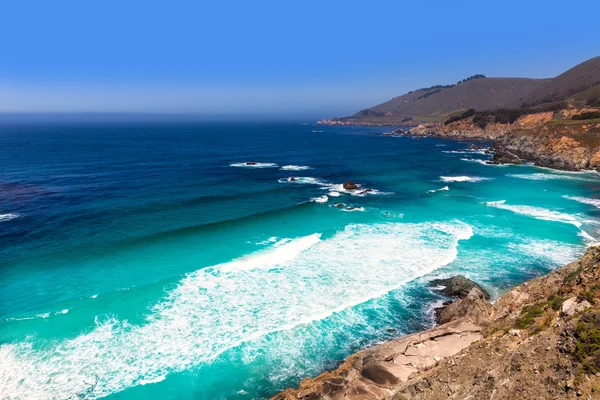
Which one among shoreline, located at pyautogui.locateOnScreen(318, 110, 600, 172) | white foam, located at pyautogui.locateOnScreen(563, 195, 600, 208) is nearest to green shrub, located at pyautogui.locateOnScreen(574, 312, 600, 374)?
white foam, located at pyautogui.locateOnScreen(563, 195, 600, 208)

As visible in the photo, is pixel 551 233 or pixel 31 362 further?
pixel 551 233

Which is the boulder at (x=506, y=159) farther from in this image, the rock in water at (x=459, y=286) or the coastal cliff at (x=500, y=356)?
the coastal cliff at (x=500, y=356)

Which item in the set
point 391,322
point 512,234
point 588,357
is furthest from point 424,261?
point 588,357

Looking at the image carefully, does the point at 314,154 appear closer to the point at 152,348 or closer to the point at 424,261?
the point at 424,261

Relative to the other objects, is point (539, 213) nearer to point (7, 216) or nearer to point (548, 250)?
point (548, 250)

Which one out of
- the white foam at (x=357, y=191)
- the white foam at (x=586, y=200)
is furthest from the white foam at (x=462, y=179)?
the white foam at (x=357, y=191)
